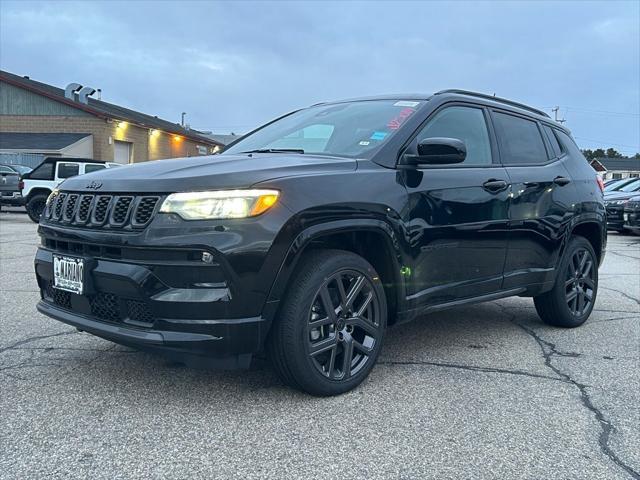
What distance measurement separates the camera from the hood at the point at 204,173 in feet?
9.30

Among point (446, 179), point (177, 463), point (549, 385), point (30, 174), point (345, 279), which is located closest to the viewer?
point (177, 463)

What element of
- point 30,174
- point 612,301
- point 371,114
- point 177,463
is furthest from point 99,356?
point 30,174

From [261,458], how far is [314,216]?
1176mm

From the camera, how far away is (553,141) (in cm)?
505

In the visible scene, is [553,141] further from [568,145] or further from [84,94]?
[84,94]

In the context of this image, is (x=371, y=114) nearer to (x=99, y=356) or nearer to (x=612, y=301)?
(x=99, y=356)

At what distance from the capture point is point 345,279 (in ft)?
10.7

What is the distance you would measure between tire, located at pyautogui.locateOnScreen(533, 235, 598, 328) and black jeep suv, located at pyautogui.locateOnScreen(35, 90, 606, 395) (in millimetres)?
290

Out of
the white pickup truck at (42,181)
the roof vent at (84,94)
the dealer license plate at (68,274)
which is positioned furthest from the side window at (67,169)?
the roof vent at (84,94)

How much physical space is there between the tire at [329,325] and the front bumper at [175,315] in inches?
6.8

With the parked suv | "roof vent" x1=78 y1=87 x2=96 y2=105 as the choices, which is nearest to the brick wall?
"roof vent" x1=78 y1=87 x2=96 y2=105

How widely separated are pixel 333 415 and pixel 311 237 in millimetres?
900

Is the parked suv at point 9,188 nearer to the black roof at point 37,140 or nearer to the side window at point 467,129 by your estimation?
the black roof at point 37,140

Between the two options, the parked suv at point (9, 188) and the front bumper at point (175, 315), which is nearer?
the front bumper at point (175, 315)
